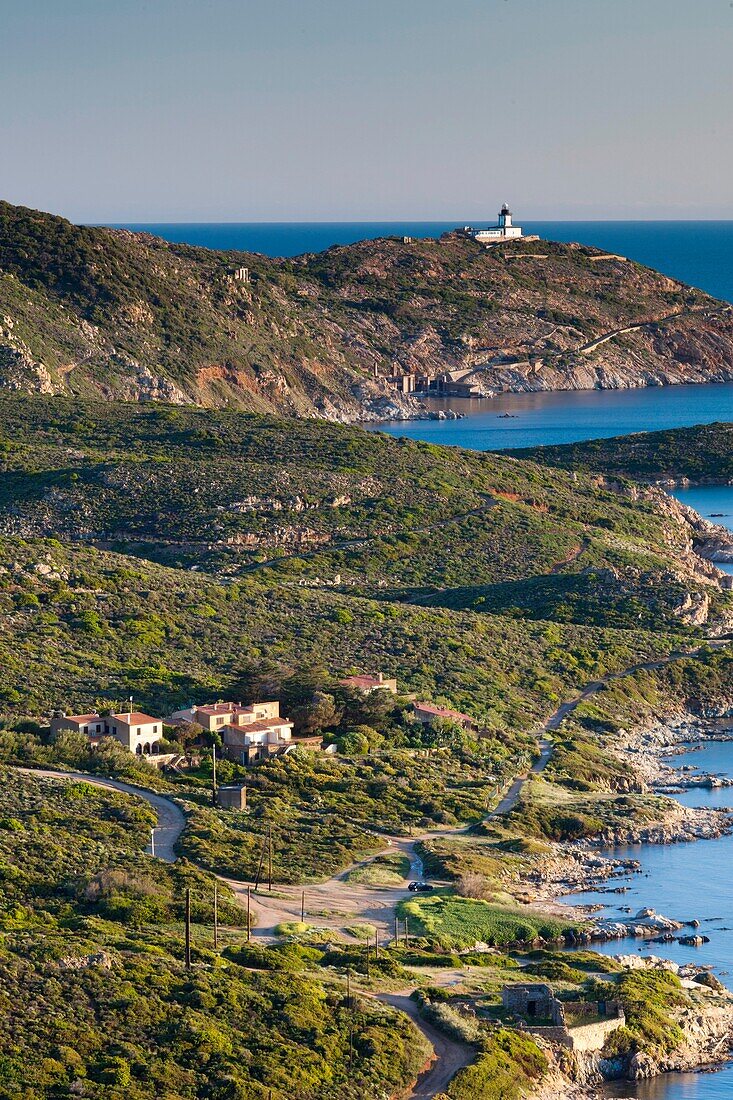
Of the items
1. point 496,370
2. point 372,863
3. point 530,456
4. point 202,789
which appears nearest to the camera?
point 372,863

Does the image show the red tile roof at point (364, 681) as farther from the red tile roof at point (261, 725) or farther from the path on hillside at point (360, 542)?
the path on hillside at point (360, 542)

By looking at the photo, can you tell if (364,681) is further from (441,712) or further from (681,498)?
(681,498)

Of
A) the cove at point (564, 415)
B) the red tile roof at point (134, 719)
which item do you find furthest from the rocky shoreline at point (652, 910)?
the cove at point (564, 415)

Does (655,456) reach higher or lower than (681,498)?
higher

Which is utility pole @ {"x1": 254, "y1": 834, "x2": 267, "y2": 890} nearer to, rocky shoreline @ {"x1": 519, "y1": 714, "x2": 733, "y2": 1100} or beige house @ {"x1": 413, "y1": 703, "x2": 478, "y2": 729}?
rocky shoreline @ {"x1": 519, "y1": 714, "x2": 733, "y2": 1100}

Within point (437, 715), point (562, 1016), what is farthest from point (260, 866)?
point (437, 715)

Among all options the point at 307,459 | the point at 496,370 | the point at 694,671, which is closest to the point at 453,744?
the point at 694,671

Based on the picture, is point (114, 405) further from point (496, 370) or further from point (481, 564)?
point (496, 370)
